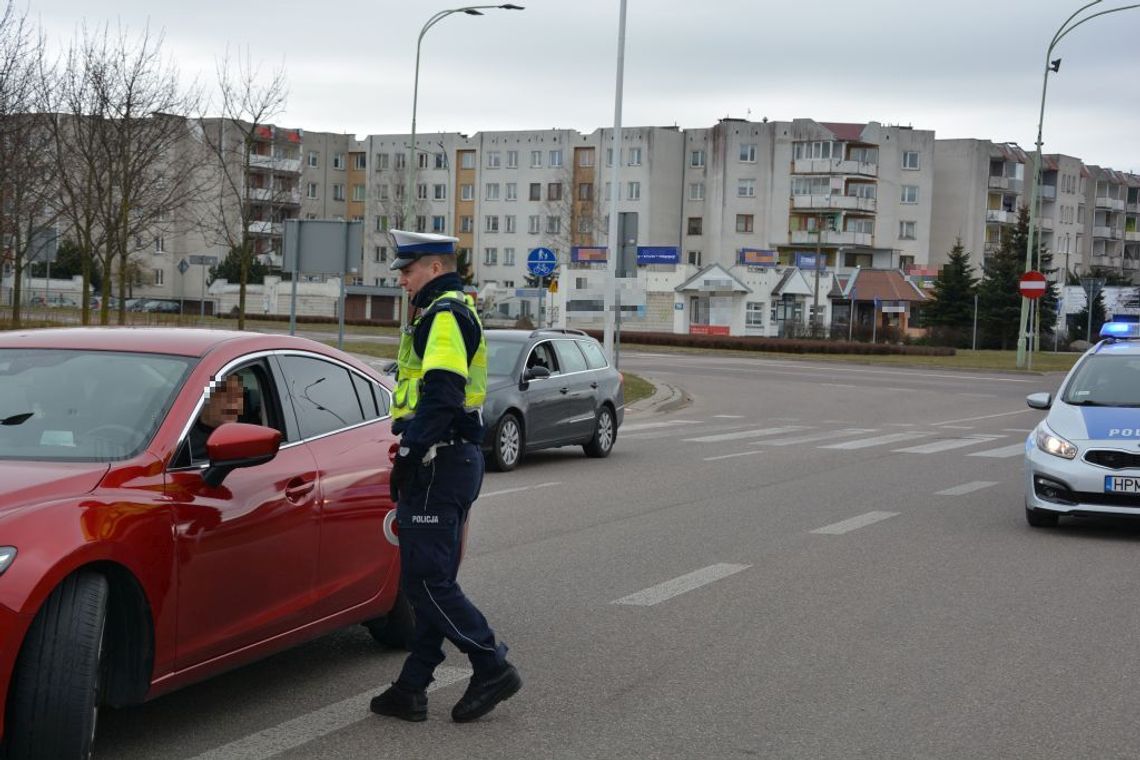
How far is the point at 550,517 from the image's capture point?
12.2m

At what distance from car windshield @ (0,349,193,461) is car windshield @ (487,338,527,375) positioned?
37.9 ft

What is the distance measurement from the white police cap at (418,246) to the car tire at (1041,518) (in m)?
7.76

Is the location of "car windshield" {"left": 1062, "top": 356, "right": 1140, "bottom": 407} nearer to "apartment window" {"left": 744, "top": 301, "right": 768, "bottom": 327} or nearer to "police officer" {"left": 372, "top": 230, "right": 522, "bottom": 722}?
"police officer" {"left": 372, "top": 230, "right": 522, "bottom": 722}

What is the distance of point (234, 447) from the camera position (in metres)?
4.99

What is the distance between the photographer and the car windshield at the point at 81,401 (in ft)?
16.6

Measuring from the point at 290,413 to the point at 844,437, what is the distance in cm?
1775

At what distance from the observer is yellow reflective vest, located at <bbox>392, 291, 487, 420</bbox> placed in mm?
5262

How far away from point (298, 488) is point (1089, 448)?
780cm

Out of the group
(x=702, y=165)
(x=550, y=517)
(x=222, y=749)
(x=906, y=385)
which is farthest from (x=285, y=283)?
(x=222, y=749)

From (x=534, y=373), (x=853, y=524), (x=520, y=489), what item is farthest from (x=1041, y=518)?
(x=534, y=373)

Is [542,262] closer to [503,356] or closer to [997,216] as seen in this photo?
[503,356]

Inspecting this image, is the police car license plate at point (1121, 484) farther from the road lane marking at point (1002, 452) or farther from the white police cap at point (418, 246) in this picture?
the road lane marking at point (1002, 452)

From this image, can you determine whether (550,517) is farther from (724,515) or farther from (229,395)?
(229,395)

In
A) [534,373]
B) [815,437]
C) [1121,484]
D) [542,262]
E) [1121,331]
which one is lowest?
[815,437]
